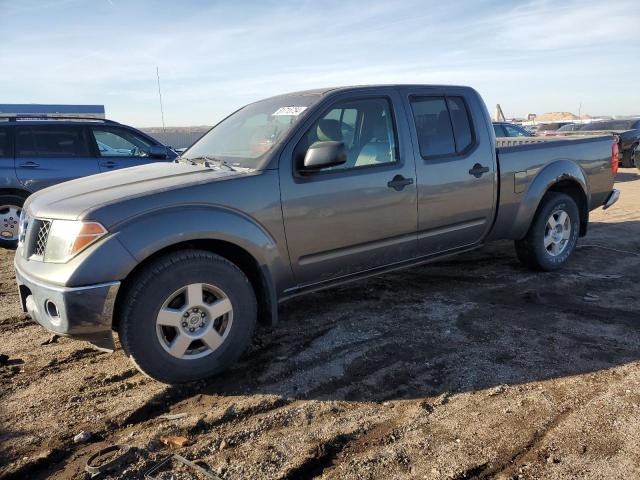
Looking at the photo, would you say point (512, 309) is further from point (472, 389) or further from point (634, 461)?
point (634, 461)

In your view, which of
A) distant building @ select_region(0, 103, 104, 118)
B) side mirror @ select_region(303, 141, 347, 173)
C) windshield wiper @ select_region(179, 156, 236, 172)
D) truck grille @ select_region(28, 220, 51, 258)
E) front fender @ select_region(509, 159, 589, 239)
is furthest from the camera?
distant building @ select_region(0, 103, 104, 118)

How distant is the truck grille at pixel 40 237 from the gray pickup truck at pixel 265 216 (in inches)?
0.5

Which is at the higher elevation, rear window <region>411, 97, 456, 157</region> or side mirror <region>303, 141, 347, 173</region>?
rear window <region>411, 97, 456, 157</region>

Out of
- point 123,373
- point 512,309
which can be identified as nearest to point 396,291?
point 512,309

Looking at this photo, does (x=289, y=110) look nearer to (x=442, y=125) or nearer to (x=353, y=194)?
(x=353, y=194)

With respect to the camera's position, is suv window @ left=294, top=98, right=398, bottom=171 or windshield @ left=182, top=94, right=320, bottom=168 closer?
windshield @ left=182, top=94, right=320, bottom=168

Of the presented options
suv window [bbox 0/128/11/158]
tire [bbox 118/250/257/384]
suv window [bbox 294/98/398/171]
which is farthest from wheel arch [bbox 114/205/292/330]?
suv window [bbox 0/128/11/158]

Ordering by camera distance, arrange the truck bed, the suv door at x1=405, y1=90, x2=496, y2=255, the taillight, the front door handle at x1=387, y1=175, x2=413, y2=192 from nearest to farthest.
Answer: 1. the front door handle at x1=387, y1=175, x2=413, y2=192
2. the suv door at x1=405, y1=90, x2=496, y2=255
3. the truck bed
4. the taillight

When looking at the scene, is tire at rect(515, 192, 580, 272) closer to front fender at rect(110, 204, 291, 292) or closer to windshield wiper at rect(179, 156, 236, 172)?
front fender at rect(110, 204, 291, 292)

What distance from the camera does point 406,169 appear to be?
13.4ft

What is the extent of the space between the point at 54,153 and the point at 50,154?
0.18ft

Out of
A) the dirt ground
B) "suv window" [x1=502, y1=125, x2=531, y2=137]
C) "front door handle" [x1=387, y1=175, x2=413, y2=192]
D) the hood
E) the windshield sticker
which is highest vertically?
"suv window" [x1=502, y1=125, x2=531, y2=137]

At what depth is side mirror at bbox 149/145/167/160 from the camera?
7523 mm

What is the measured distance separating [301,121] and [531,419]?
243cm
